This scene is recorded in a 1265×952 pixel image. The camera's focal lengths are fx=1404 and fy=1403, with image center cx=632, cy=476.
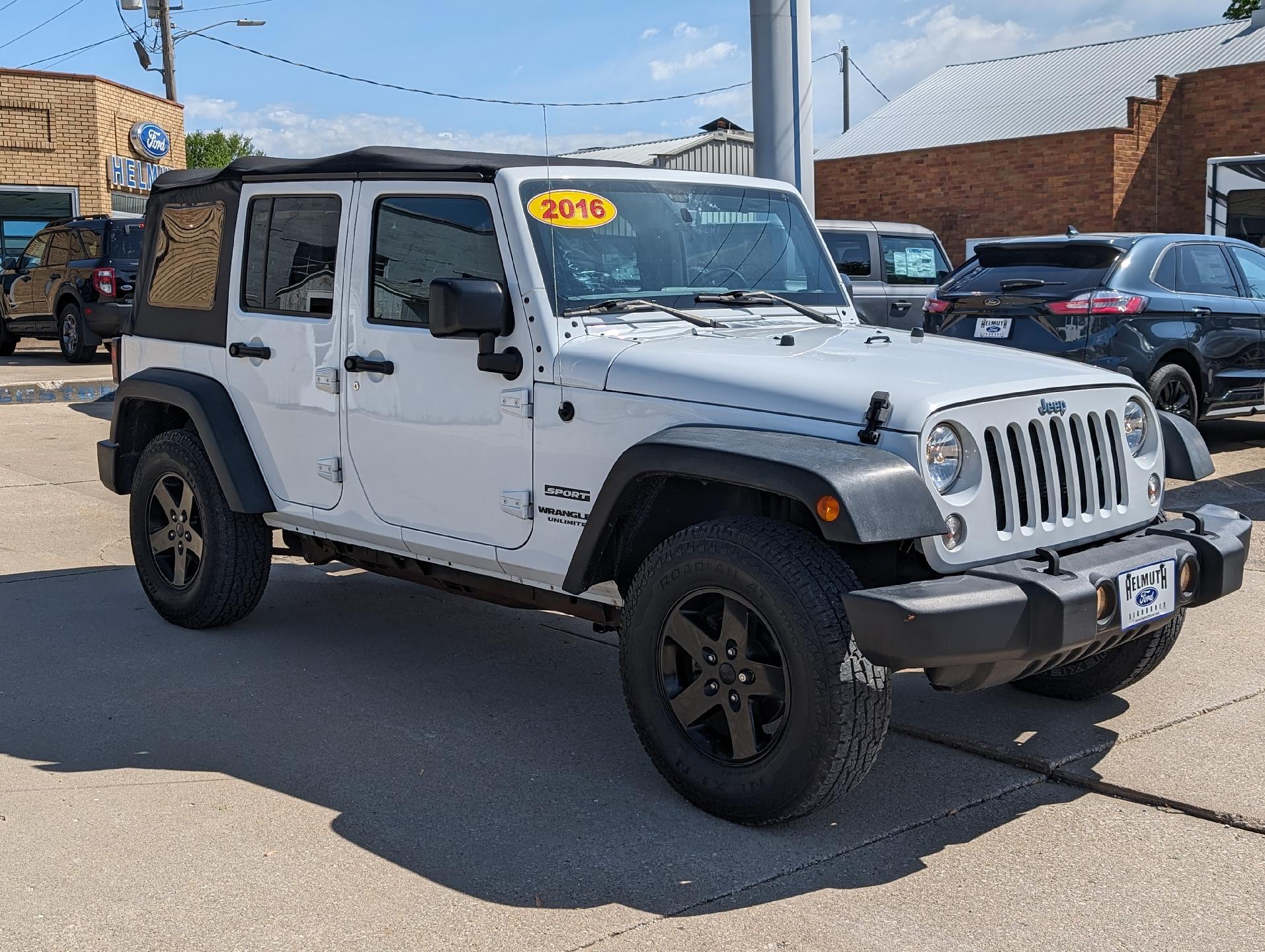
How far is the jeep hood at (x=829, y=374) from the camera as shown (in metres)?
3.87

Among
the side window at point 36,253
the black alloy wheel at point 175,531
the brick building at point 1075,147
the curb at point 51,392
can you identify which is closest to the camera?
the black alloy wheel at point 175,531

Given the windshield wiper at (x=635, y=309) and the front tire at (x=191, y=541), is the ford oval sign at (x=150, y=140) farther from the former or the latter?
the windshield wiper at (x=635, y=309)

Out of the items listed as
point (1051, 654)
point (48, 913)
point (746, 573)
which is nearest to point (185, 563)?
point (48, 913)

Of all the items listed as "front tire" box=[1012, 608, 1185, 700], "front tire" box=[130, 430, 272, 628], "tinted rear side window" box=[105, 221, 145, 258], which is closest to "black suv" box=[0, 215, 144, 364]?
"tinted rear side window" box=[105, 221, 145, 258]

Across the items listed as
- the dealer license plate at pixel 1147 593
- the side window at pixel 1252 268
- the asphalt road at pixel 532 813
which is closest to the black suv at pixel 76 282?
the side window at pixel 1252 268

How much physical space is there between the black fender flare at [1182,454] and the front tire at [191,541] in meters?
3.58

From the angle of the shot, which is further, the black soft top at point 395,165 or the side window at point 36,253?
the side window at point 36,253

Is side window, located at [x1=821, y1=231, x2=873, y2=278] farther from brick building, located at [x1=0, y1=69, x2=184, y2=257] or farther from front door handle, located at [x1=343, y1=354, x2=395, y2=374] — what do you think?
brick building, located at [x1=0, y1=69, x2=184, y2=257]

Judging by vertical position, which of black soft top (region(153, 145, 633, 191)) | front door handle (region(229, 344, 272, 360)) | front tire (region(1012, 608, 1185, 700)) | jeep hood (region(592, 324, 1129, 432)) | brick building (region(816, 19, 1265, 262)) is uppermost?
brick building (region(816, 19, 1265, 262))

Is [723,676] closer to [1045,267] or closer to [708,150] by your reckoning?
[1045,267]

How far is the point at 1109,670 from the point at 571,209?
8.01 feet

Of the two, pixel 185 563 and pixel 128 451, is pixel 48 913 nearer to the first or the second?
pixel 185 563

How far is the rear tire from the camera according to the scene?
9.77 m

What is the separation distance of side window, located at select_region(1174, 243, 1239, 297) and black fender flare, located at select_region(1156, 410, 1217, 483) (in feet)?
19.4
